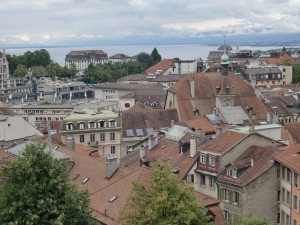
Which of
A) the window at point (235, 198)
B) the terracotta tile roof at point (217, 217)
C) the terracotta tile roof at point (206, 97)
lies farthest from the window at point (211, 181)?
the terracotta tile roof at point (206, 97)

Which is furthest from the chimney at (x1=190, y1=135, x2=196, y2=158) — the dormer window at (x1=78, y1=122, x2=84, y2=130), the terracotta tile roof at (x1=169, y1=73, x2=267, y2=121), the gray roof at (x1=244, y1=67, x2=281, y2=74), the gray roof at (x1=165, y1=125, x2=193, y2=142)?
the gray roof at (x1=244, y1=67, x2=281, y2=74)

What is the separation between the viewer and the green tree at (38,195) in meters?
31.0

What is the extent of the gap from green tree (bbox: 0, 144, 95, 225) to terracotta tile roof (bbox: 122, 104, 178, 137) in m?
46.2

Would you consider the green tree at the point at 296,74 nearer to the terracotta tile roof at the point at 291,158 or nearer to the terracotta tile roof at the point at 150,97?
the terracotta tile roof at the point at 150,97

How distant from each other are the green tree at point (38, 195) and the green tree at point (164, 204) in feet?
9.93

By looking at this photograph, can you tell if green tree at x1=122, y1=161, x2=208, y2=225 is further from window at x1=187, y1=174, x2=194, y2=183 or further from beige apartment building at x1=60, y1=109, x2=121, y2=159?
beige apartment building at x1=60, y1=109, x2=121, y2=159

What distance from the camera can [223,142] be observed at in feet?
166

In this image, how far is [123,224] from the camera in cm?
3438

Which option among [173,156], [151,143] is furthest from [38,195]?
[151,143]

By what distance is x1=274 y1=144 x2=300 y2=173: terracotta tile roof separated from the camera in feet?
147

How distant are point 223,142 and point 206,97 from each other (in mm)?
37731

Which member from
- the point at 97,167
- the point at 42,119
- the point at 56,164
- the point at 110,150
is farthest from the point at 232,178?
the point at 42,119

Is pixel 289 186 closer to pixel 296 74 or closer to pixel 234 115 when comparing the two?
pixel 234 115

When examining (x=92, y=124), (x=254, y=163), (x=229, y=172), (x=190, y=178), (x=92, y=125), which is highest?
(x=254, y=163)
